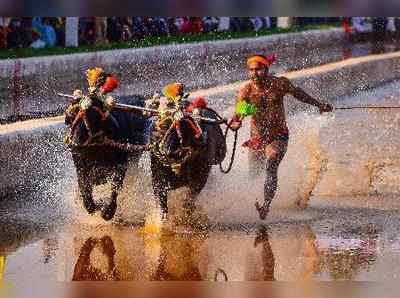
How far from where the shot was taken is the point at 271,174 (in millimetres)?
12617

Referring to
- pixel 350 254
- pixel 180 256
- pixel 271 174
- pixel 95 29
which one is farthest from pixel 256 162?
pixel 95 29

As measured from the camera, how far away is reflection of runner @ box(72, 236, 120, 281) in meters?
10.2

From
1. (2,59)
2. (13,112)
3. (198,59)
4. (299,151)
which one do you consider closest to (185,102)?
(299,151)

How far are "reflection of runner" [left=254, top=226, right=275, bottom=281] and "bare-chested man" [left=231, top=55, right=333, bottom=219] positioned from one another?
2.03ft

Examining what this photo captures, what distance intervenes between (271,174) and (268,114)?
0.65 m

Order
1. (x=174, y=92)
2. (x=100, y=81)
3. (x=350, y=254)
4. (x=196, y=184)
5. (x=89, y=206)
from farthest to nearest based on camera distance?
(x=196, y=184) → (x=89, y=206) → (x=100, y=81) → (x=174, y=92) → (x=350, y=254)

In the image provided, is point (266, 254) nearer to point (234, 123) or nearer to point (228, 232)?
point (228, 232)

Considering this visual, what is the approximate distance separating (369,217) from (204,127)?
2075mm

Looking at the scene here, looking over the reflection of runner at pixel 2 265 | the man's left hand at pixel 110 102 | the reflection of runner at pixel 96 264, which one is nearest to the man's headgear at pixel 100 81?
the man's left hand at pixel 110 102

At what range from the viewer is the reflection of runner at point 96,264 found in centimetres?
1023

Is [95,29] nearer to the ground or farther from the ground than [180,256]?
farther from the ground

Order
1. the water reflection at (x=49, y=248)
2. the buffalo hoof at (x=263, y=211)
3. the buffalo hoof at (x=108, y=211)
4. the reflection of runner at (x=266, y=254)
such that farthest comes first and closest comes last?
the buffalo hoof at (x=263, y=211) → the buffalo hoof at (x=108, y=211) → the water reflection at (x=49, y=248) → the reflection of runner at (x=266, y=254)

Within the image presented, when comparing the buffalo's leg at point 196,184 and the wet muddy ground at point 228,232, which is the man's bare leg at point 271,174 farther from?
the buffalo's leg at point 196,184

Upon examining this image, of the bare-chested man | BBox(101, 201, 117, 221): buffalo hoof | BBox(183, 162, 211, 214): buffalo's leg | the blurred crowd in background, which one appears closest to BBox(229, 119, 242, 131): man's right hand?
the bare-chested man
